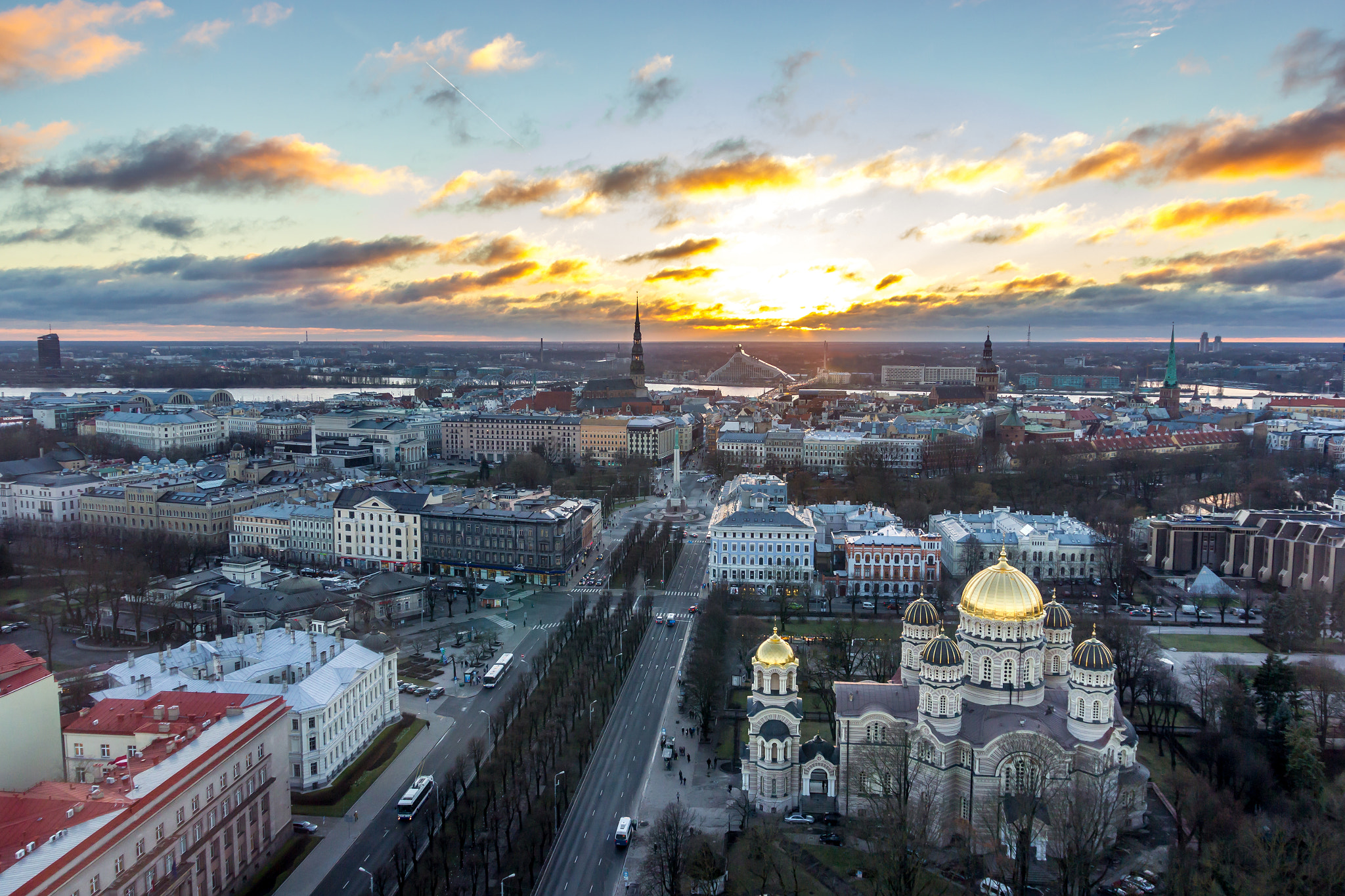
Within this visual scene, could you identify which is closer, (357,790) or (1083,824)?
(1083,824)

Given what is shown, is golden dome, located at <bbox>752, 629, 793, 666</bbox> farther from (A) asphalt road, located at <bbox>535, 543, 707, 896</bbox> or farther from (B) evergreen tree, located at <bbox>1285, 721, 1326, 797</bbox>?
(B) evergreen tree, located at <bbox>1285, 721, 1326, 797</bbox>

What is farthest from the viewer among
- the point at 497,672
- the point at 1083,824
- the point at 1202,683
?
the point at 497,672

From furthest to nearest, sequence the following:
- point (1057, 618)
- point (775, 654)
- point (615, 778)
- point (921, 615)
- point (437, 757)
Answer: point (437, 757)
point (921, 615)
point (615, 778)
point (1057, 618)
point (775, 654)

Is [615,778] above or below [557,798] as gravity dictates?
below

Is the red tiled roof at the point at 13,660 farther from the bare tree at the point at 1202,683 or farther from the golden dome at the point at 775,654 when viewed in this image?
the bare tree at the point at 1202,683

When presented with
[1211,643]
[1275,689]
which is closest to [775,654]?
[1275,689]

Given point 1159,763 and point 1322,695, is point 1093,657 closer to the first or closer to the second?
point 1159,763

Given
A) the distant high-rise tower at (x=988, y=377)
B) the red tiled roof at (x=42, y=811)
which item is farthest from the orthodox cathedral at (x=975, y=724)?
the distant high-rise tower at (x=988, y=377)
